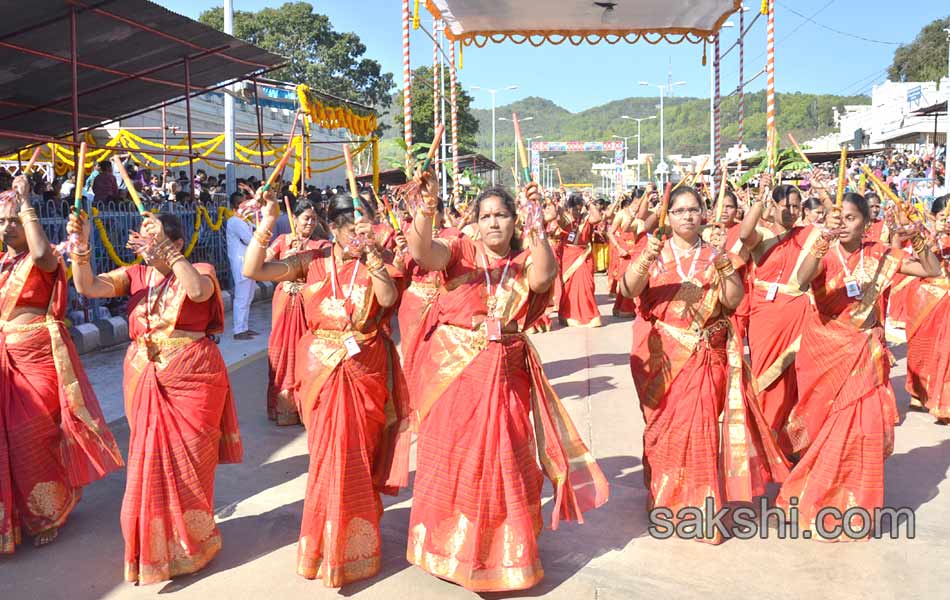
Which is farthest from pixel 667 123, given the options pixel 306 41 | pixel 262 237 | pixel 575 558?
pixel 262 237

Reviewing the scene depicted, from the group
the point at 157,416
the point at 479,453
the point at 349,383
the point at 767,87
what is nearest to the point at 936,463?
the point at 767,87

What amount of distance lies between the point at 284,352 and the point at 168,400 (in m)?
2.69

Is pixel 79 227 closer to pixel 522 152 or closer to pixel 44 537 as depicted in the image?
pixel 44 537

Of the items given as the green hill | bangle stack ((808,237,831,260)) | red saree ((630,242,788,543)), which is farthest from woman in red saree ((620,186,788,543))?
the green hill

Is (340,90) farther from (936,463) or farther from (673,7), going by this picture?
(936,463)

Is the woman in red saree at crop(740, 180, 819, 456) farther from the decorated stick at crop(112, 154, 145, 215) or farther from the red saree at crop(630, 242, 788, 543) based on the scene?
the decorated stick at crop(112, 154, 145, 215)

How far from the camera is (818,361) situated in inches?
182

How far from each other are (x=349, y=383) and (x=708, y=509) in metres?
1.83

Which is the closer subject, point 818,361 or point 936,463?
point 818,361

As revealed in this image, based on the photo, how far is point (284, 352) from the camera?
21.6 feet

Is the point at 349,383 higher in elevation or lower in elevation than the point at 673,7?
lower

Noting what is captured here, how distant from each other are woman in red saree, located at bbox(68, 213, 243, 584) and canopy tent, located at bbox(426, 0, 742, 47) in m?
4.66

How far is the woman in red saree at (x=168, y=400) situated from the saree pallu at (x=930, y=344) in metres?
5.07

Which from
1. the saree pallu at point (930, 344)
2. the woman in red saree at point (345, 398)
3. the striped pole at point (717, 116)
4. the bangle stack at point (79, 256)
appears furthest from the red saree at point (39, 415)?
the saree pallu at point (930, 344)
